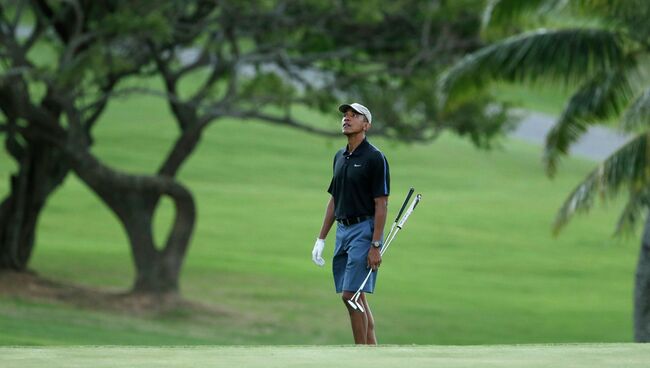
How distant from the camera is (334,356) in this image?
7711 mm

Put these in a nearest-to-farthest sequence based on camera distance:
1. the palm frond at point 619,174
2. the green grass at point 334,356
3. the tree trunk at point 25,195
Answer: the green grass at point 334,356, the palm frond at point 619,174, the tree trunk at point 25,195

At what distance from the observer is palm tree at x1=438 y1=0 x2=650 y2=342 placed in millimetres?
16375

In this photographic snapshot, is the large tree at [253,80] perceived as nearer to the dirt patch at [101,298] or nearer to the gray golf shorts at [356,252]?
the dirt patch at [101,298]

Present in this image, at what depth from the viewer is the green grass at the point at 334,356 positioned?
7.36 metres

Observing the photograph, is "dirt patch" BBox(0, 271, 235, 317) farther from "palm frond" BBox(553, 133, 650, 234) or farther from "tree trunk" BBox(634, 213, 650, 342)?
"tree trunk" BBox(634, 213, 650, 342)

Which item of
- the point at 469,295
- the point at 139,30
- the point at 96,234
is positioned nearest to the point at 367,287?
the point at 139,30

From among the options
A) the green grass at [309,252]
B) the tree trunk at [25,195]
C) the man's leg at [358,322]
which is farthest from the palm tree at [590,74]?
the tree trunk at [25,195]

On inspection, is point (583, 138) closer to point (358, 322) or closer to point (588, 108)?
point (588, 108)

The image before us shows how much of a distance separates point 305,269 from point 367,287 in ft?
73.3

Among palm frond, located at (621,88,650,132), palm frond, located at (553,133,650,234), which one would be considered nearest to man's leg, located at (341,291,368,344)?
palm frond, located at (621,88,650,132)

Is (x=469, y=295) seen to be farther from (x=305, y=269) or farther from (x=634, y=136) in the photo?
(x=634, y=136)

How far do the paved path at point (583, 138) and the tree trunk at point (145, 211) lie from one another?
147ft

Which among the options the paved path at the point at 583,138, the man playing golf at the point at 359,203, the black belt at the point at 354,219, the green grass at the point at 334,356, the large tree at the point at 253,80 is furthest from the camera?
the paved path at the point at 583,138

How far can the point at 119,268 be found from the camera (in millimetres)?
29891
